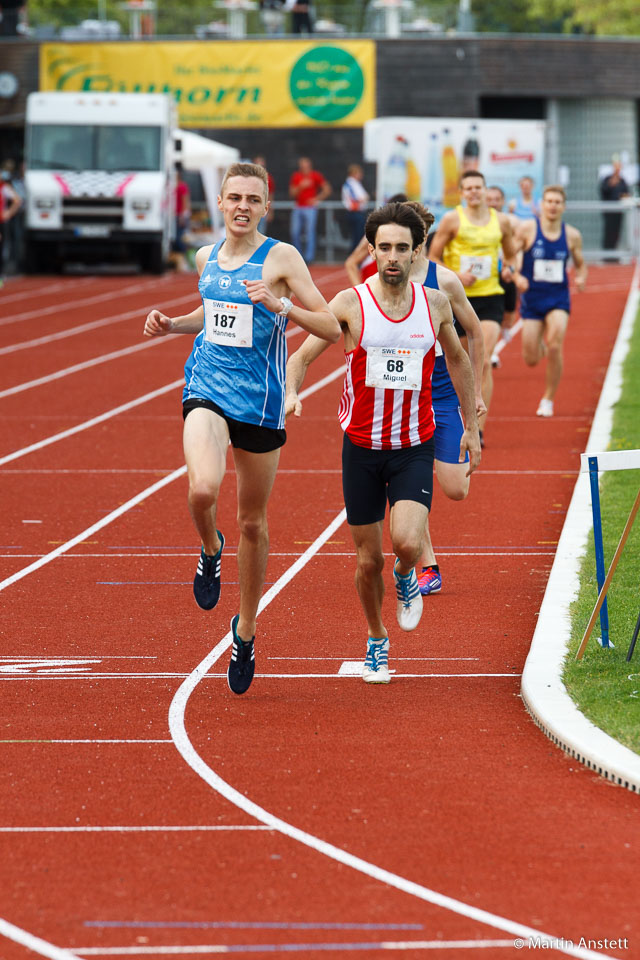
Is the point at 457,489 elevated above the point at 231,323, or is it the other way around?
the point at 231,323

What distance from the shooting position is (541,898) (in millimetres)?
4750

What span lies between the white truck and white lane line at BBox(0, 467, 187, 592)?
21.8m

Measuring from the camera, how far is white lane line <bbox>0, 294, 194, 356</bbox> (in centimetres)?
2358

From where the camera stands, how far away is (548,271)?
50.1 feet

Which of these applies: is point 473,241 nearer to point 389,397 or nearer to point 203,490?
point 389,397

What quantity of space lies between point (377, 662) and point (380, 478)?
0.78 m

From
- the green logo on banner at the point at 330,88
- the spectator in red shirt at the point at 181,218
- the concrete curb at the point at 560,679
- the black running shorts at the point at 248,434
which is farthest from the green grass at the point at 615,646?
the green logo on banner at the point at 330,88

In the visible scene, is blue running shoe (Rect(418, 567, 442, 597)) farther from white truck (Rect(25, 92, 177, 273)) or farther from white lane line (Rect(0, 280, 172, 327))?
white truck (Rect(25, 92, 177, 273))

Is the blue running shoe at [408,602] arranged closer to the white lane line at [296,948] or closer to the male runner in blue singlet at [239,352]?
the male runner in blue singlet at [239,352]

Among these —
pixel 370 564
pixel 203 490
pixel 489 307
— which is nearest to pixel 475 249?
pixel 489 307

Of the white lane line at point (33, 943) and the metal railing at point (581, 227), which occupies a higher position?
the white lane line at point (33, 943)

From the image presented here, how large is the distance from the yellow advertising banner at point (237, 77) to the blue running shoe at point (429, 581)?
33281mm

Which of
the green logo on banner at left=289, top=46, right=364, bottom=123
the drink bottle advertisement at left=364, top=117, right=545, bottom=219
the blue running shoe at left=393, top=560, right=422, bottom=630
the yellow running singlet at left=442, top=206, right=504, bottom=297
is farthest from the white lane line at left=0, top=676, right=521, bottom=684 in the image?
the green logo on banner at left=289, top=46, right=364, bottom=123

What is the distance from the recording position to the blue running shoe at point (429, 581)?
360 inches
